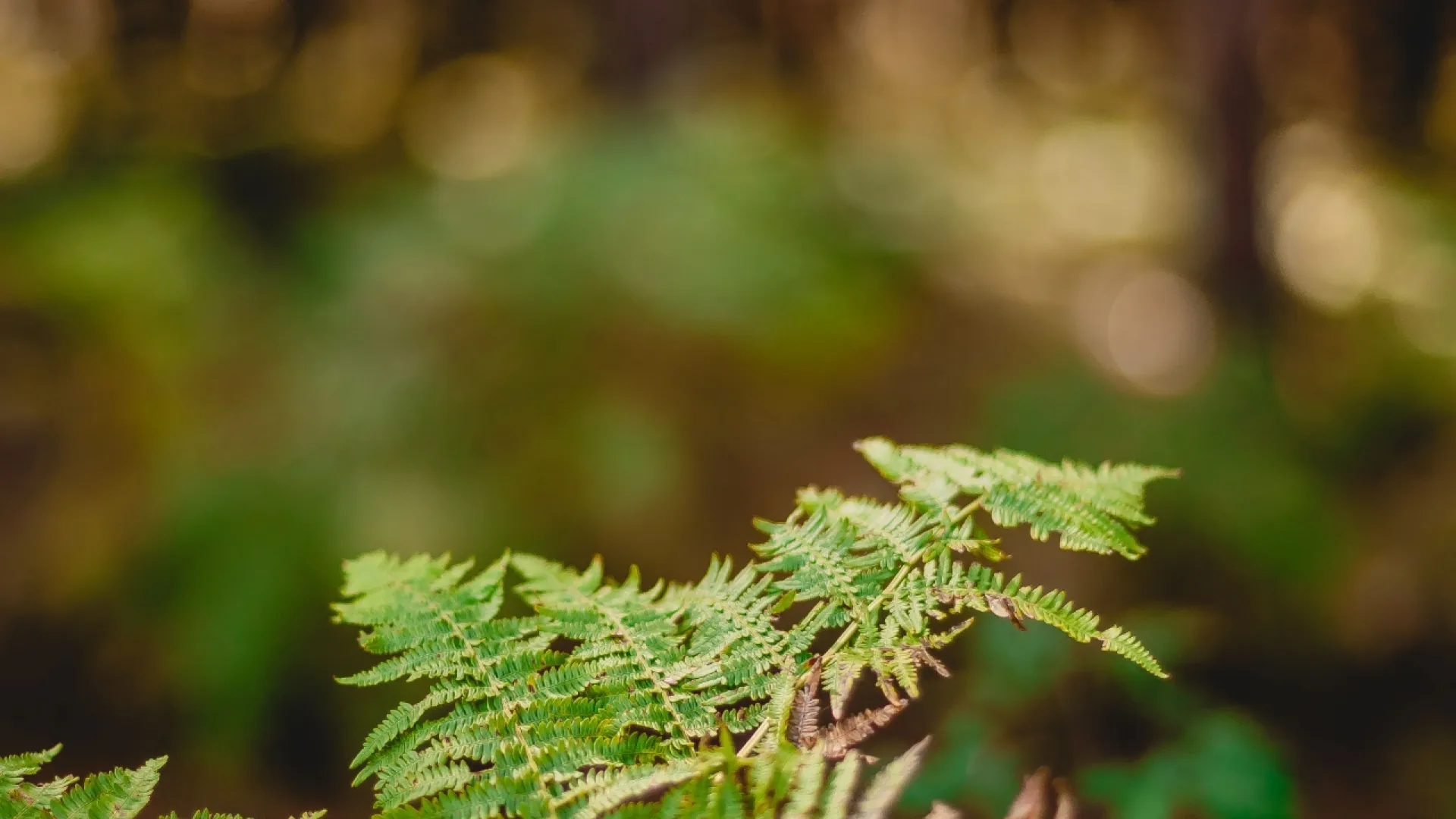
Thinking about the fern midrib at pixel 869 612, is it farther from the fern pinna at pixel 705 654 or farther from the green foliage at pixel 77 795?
the green foliage at pixel 77 795

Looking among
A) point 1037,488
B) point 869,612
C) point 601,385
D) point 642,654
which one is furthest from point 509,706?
point 601,385

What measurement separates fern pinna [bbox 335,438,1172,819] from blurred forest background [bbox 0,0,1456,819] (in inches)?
56.2

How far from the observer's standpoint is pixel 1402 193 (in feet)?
17.0

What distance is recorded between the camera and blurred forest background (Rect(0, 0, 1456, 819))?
3045 millimetres

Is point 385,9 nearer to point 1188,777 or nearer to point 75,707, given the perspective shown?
point 75,707

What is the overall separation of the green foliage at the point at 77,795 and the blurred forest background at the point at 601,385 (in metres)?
1.75

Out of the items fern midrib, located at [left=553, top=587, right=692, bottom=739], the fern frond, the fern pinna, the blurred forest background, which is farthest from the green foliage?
the blurred forest background

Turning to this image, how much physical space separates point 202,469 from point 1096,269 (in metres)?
5.45

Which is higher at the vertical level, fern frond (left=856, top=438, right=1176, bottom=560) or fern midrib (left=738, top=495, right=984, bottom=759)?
fern frond (left=856, top=438, right=1176, bottom=560)

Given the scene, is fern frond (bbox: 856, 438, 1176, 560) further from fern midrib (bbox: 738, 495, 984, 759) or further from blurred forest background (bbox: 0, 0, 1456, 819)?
blurred forest background (bbox: 0, 0, 1456, 819)

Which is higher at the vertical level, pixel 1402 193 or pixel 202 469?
pixel 1402 193

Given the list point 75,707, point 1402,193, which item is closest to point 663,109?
point 75,707

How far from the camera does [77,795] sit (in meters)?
0.71

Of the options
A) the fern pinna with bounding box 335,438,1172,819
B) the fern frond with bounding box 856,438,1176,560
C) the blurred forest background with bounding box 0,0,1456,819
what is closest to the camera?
the fern pinna with bounding box 335,438,1172,819
